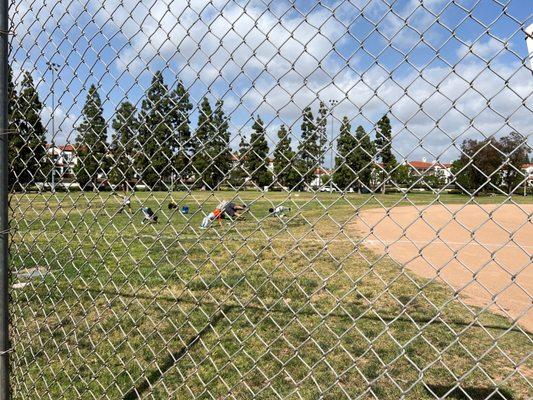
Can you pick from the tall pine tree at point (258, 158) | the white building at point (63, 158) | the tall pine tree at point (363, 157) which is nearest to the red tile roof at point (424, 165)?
the tall pine tree at point (363, 157)

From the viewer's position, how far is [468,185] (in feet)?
5.51

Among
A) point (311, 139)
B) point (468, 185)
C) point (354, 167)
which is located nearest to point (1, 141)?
→ point (311, 139)

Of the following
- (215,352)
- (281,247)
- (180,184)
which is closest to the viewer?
(180,184)

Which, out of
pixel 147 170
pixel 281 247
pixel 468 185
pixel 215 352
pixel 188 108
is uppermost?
pixel 468 185

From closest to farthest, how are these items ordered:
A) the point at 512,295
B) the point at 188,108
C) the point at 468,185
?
1. the point at 468,185
2. the point at 188,108
3. the point at 512,295

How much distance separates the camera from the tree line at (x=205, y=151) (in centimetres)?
160

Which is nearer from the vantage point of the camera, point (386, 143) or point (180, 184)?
point (386, 143)

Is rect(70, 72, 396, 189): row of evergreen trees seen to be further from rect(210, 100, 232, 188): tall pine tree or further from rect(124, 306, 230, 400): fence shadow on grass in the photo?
rect(124, 306, 230, 400): fence shadow on grass

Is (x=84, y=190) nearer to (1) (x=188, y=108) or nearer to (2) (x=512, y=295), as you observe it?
(1) (x=188, y=108)

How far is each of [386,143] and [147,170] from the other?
1313 mm

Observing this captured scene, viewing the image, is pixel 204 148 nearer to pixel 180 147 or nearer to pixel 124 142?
pixel 180 147

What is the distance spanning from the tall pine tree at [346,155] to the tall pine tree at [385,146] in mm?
96

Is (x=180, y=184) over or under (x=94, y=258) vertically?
over

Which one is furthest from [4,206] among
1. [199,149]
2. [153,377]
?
[153,377]
